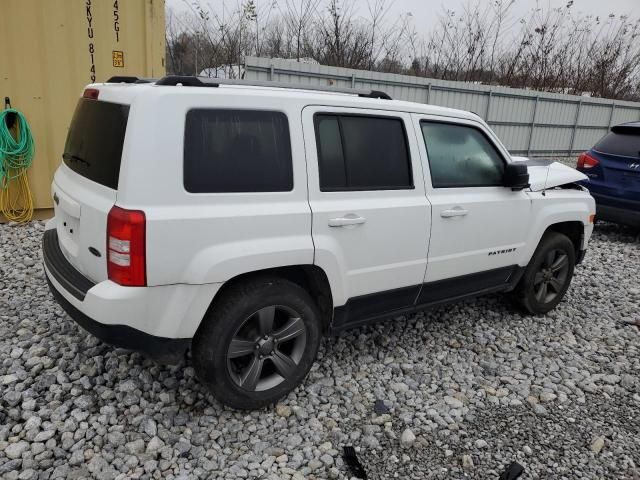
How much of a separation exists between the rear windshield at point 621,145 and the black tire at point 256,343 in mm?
5954

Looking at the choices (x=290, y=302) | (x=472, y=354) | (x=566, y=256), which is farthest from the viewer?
(x=566, y=256)

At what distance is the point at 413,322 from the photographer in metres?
4.34

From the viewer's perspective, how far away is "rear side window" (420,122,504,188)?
11.6 feet

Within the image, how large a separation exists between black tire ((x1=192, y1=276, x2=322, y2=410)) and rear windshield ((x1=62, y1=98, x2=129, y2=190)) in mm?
882

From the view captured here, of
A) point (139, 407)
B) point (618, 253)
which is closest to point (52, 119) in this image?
point (139, 407)

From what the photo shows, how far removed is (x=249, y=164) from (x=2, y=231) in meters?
4.62

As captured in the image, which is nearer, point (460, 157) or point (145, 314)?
point (145, 314)

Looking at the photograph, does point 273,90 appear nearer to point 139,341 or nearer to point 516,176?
point 139,341

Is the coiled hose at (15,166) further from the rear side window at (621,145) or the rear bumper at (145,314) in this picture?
the rear side window at (621,145)

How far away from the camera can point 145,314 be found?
8.24 feet

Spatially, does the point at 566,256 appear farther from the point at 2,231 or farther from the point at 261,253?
the point at 2,231

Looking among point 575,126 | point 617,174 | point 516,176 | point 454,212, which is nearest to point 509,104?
point 575,126

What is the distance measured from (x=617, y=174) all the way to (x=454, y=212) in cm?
483

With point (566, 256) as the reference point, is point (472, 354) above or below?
below
